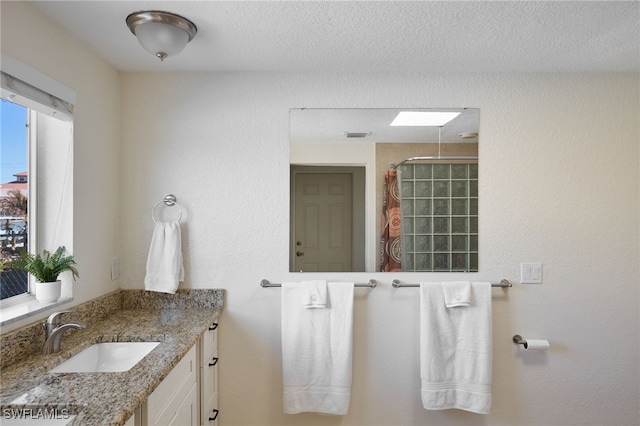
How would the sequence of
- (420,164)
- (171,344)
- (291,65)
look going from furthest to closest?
(420,164)
(291,65)
(171,344)

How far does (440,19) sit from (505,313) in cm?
161

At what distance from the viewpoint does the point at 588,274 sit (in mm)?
2324

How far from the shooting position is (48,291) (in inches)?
66.4

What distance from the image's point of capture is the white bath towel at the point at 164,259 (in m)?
2.21

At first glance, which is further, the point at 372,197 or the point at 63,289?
the point at 372,197

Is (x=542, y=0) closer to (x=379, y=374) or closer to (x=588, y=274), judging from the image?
(x=588, y=274)

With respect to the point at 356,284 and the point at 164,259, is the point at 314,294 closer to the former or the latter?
the point at 356,284

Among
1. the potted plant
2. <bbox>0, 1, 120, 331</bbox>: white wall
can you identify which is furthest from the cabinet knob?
the potted plant

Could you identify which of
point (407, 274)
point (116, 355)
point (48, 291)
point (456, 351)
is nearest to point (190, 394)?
point (116, 355)

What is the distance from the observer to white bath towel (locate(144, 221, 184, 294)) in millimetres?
2209

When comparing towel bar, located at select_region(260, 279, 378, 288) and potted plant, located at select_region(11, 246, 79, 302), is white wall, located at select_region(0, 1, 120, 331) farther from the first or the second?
towel bar, located at select_region(260, 279, 378, 288)

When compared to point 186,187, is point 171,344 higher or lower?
lower

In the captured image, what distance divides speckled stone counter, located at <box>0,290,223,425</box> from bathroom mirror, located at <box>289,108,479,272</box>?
2.52ft

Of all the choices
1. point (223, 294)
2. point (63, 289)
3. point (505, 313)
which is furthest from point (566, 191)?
point (63, 289)
